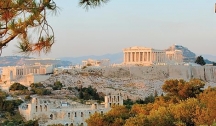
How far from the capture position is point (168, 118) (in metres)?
15.3

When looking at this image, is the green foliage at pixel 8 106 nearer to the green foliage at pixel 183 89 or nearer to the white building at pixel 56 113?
the white building at pixel 56 113

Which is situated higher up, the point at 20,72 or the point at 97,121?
the point at 97,121

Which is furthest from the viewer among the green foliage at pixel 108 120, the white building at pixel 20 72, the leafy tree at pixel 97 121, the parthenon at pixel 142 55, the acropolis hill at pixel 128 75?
the parthenon at pixel 142 55

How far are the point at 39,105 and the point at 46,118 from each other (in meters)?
0.86

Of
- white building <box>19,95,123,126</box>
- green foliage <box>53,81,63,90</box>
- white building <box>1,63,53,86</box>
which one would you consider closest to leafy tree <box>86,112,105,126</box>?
white building <box>19,95,123,126</box>

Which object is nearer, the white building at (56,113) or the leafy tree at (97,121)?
the leafy tree at (97,121)

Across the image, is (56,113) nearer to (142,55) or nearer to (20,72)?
(20,72)

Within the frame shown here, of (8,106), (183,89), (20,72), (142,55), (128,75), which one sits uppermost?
(142,55)

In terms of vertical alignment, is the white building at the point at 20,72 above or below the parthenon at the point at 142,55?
below

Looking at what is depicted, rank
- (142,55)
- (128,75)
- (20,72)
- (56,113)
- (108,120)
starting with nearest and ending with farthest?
(108,120), (56,113), (128,75), (20,72), (142,55)

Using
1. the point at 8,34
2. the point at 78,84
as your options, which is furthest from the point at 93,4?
the point at 78,84

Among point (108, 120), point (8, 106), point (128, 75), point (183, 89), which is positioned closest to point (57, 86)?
point (8, 106)

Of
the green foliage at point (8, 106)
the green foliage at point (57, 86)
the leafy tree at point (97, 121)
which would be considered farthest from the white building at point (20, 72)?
the leafy tree at point (97, 121)

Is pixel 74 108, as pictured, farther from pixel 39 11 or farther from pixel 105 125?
pixel 39 11
